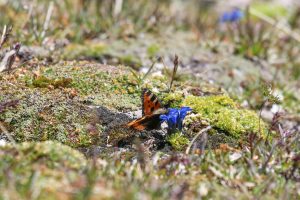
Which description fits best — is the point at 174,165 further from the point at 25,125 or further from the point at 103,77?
the point at 103,77

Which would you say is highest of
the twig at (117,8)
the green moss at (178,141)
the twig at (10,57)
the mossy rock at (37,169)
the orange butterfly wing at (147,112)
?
the twig at (117,8)

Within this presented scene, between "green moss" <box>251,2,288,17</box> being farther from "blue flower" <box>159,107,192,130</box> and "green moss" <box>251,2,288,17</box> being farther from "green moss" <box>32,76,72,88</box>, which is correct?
"blue flower" <box>159,107,192,130</box>

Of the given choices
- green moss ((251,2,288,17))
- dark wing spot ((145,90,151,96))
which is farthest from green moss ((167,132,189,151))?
green moss ((251,2,288,17))

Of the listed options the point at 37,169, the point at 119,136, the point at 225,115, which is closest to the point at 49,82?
the point at 119,136

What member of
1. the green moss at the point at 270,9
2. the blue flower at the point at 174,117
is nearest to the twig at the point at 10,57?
the blue flower at the point at 174,117

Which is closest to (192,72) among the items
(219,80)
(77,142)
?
(219,80)

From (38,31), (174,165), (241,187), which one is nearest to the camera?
(241,187)

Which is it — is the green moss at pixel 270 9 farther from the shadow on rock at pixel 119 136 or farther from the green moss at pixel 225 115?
the shadow on rock at pixel 119 136
